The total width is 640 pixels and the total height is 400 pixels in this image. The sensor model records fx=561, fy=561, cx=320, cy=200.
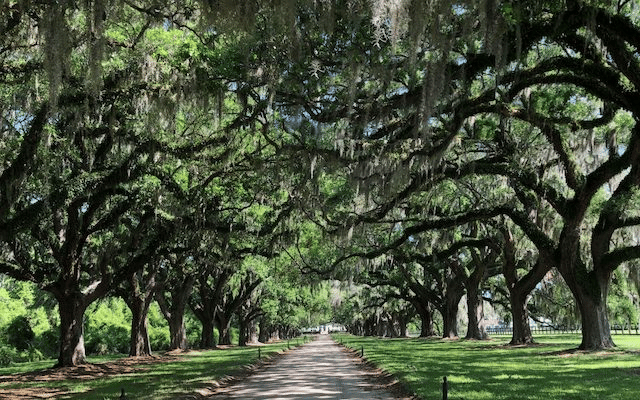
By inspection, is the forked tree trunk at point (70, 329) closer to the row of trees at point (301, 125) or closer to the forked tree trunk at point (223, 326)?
the row of trees at point (301, 125)

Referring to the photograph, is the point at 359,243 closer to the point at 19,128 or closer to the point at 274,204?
the point at 274,204

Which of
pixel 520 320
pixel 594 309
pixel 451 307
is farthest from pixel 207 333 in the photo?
pixel 594 309

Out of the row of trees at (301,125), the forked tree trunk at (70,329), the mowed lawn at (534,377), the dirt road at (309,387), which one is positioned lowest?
the dirt road at (309,387)

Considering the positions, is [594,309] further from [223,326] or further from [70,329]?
[223,326]

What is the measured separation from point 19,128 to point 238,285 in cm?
2788

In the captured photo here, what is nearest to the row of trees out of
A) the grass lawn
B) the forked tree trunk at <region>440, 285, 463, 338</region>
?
the grass lawn

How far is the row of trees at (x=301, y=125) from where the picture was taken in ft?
26.7

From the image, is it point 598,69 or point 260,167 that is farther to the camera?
point 260,167

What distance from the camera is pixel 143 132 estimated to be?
42.6 feet

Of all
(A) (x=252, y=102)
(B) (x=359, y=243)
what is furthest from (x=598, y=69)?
(B) (x=359, y=243)

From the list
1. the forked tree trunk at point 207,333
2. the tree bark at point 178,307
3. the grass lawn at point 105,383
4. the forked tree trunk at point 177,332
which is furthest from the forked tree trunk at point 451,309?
the grass lawn at point 105,383

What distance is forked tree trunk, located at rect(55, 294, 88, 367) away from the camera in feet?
62.9

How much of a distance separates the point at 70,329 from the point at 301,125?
13.0 meters

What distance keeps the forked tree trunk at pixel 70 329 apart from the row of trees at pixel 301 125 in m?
0.05
